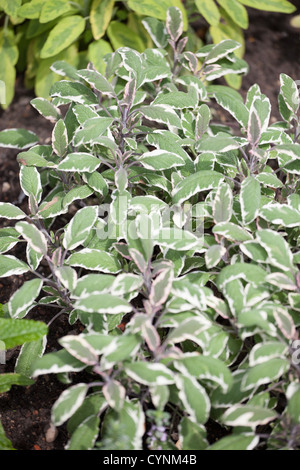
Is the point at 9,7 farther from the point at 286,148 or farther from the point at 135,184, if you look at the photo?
the point at 286,148

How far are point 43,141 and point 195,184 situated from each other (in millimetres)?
1067

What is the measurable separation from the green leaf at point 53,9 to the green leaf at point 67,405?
151cm

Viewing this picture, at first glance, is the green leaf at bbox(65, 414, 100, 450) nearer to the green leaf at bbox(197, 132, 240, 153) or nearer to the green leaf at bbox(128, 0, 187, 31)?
the green leaf at bbox(197, 132, 240, 153)

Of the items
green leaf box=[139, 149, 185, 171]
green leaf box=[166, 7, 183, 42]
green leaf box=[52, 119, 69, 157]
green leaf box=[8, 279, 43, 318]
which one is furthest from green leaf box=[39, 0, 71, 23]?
green leaf box=[8, 279, 43, 318]

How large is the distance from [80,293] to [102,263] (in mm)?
155

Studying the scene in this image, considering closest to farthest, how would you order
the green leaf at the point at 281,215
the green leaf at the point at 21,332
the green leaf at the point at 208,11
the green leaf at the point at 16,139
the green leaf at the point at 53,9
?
the green leaf at the point at 21,332 → the green leaf at the point at 281,215 → the green leaf at the point at 16,139 → the green leaf at the point at 53,9 → the green leaf at the point at 208,11

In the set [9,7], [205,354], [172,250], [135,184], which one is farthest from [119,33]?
[205,354]

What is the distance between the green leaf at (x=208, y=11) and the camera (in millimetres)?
2160

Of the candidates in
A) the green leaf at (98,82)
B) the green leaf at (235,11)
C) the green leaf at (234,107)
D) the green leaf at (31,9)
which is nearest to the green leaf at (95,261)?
the green leaf at (98,82)

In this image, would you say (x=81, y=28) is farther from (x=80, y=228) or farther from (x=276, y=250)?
(x=276, y=250)

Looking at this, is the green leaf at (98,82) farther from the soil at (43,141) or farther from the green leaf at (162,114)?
the soil at (43,141)

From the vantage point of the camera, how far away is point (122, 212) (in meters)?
1.50

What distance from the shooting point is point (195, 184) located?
4.96 ft

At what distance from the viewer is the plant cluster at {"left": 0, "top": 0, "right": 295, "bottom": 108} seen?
210 cm
